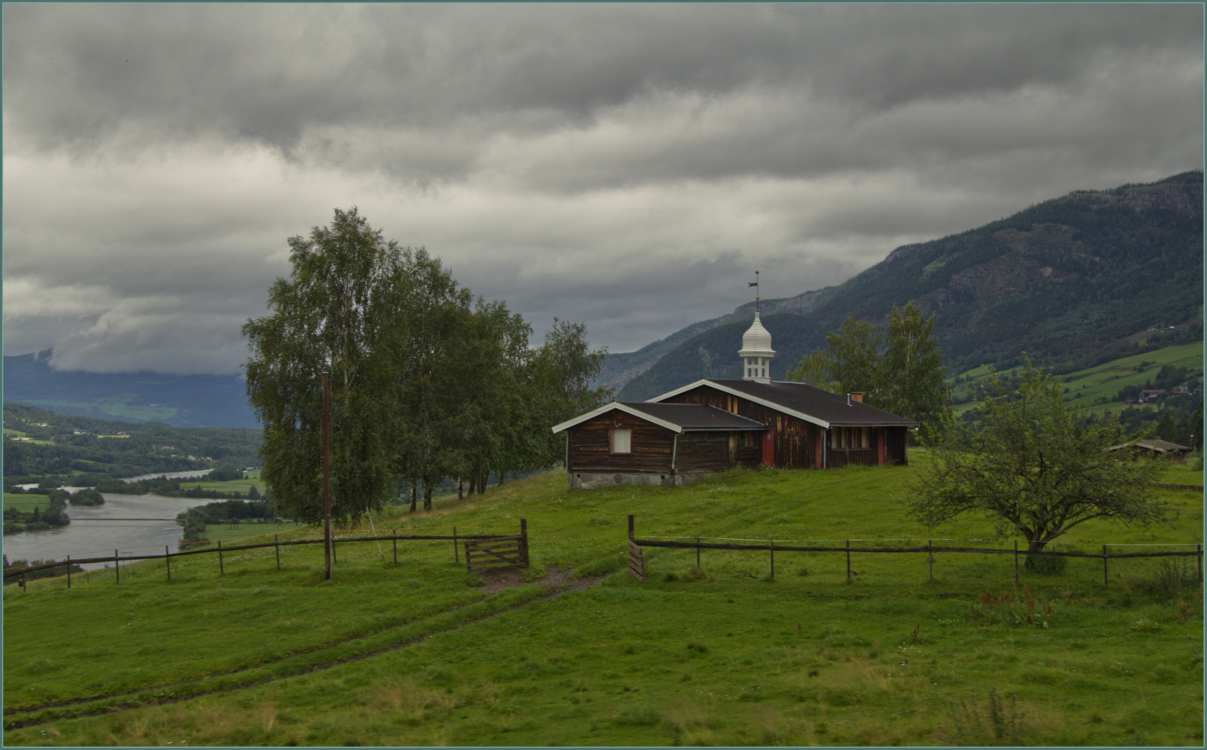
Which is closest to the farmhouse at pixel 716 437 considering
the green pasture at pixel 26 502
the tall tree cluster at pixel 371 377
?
the tall tree cluster at pixel 371 377

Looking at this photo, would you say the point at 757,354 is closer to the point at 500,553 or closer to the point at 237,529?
the point at 500,553

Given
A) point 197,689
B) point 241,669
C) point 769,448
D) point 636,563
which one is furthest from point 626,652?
point 769,448

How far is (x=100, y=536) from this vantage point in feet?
399

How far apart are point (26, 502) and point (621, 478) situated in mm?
156720

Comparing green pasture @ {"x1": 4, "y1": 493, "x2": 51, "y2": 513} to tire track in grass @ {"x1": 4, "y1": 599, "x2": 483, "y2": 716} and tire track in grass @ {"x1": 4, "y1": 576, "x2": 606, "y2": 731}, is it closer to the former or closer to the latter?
tire track in grass @ {"x1": 4, "y1": 599, "x2": 483, "y2": 716}

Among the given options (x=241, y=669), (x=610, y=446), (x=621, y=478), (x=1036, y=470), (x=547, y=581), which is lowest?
(x=241, y=669)

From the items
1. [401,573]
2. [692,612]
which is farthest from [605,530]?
[692,612]

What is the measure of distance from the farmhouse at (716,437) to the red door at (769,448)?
0.03m

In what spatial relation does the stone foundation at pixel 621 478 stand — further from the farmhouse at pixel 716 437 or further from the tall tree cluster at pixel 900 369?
the tall tree cluster at pixel 900 369

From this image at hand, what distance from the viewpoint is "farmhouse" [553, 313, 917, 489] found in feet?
160

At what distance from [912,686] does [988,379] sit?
1343 centimetres

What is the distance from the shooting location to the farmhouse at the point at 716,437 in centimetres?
4872

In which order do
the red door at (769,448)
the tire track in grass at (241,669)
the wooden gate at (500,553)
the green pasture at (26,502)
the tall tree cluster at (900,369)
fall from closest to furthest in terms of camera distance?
the tire track in grass at (241,669) → the wooden gate at (500,553) → the red door at (769,448) → the tall tree cluster at (900,369) → the green pasture at (26,502)

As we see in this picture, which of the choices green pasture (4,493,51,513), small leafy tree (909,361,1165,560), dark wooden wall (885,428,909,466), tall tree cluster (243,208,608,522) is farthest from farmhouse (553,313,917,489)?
green pasture (4,493,51,513)
